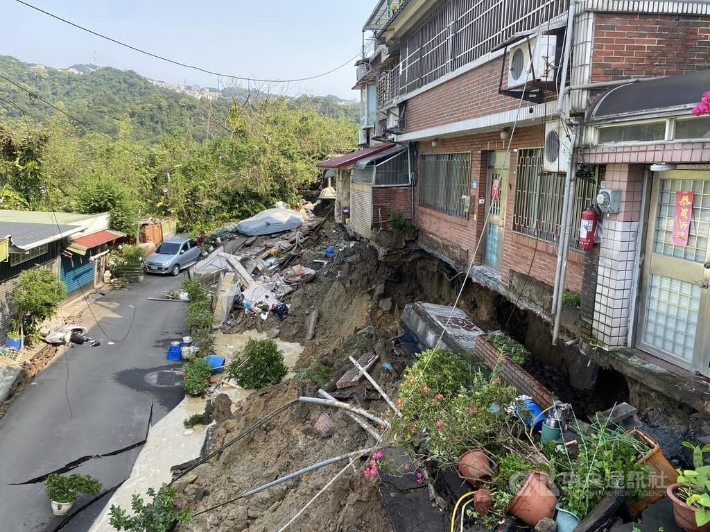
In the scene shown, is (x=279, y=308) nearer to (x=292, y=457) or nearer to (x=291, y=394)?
(x=291, y=394)

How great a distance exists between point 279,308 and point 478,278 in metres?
11.7

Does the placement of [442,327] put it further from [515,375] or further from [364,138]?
[364,138]

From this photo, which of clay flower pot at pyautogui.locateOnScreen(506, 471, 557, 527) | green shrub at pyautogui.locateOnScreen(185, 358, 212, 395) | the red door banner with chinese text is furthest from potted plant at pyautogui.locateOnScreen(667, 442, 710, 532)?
green shrub at pyautogui.locateOnScreen(185, 358, 212, 395)

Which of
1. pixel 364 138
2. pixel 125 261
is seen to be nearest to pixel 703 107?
pixel 364 138

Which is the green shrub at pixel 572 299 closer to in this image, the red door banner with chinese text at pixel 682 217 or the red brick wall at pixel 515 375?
the red brick wall at pixel 515 375

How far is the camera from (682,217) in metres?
5.14

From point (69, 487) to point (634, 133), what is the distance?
10765 mm

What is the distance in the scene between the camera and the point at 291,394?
446 inches

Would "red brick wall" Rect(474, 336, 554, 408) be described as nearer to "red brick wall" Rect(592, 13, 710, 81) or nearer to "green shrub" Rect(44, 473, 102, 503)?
"red brick wall" Rect(592, 13, 710, 81)

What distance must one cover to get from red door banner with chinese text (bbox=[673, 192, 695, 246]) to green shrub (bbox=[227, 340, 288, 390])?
10922mm

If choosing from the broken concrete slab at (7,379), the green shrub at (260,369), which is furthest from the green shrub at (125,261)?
the green shrub at (260,369)

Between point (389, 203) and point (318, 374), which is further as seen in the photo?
point (389, 203)

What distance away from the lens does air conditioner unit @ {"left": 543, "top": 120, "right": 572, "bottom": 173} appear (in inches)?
242

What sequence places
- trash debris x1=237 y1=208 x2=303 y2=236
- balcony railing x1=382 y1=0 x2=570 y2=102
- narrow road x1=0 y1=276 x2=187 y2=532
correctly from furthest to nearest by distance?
trash debris x1=237 y1=208 x2=303 y2=236 < narrow road x1=0 y1=276 x2=187 y2=532 < balcony railing x1=382 y1=0 x2=570 y2=102
